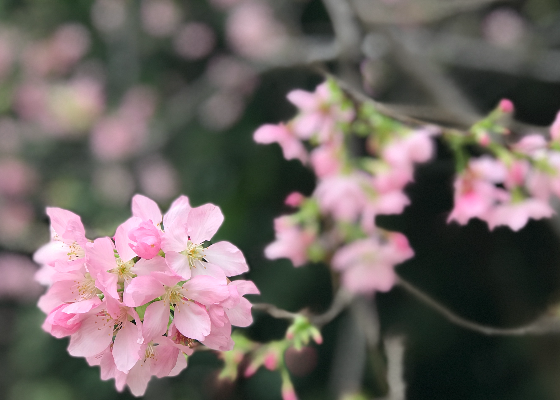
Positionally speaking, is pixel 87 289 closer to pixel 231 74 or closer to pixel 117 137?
pixel 231 74

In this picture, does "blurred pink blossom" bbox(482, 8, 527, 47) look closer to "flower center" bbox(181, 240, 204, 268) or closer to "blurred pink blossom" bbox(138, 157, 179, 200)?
"blurred pink blossom" bbox(138, 157, 179, 200)

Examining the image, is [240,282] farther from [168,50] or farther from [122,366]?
[168,50]

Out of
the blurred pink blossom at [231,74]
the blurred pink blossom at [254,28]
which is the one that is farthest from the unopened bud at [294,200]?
the blurred pink blossom at [254,28]

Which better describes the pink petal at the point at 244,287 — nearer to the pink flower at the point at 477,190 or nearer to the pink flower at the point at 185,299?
the pink flower at the point at 185,299

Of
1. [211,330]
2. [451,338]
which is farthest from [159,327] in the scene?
[451,338]

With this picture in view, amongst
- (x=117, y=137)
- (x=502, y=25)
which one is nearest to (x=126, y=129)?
(x=117, y=137)

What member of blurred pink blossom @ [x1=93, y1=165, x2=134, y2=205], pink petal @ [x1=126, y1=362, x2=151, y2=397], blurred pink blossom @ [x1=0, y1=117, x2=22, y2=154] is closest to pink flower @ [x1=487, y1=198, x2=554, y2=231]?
pink petal @ [x1=126, y1=362, x2=151, y2=397]
